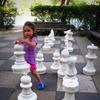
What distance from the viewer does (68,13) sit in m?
13.6

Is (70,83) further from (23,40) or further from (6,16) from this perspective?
(6,16)

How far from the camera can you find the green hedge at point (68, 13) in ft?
43.1

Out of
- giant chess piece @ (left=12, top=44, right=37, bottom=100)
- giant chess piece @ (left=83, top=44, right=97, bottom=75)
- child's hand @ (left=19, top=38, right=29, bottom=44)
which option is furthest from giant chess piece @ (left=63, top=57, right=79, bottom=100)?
giant chess piece @ (left=83, top=44, right=97, bottom=75)

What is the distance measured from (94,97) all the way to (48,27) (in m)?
9.27

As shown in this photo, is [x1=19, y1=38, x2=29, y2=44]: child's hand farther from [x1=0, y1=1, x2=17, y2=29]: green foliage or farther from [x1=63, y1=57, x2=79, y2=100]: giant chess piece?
[x1=0, y1=1, x2=17, y2=29]: green foliage

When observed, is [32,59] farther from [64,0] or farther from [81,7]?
[64,0]

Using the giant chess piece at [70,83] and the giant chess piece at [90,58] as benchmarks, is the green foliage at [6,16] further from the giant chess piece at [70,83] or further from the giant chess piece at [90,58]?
the giant chess piece at [70,83]

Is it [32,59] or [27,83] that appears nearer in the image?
[27,83]

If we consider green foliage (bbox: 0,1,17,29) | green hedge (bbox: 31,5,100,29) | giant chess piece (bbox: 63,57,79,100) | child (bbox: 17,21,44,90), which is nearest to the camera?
giant chess piece (bbox: 63,57,79,100)

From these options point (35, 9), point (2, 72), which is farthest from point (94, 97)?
point (35, 9)

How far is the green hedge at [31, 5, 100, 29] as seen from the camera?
13.1 m

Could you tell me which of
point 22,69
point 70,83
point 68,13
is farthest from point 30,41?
point 68,13

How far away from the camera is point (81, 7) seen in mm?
13297

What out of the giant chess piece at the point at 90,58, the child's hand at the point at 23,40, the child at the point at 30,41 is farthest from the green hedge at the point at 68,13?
the child's hand at the point at 23,40
